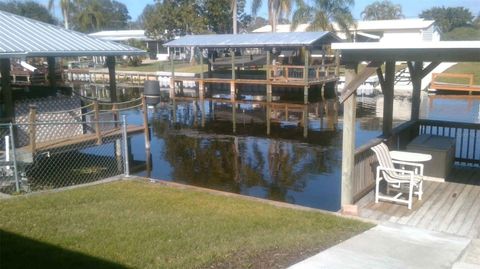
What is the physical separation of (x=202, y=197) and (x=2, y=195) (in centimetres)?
354

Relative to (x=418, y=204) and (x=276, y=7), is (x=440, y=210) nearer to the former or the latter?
(x=418, y=204)

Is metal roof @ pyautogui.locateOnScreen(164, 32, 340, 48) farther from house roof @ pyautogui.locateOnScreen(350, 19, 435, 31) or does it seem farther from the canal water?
house roof @ pyautogui.locateOnScreen(350, 19, 435, 31)

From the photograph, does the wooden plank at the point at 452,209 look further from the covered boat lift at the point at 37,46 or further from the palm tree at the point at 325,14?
the palm tree at the point at 325,14

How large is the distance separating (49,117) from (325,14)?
3493 centimetres

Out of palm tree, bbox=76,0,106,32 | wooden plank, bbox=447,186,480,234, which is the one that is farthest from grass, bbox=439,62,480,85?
palm tree, bbox=76,0,106,32

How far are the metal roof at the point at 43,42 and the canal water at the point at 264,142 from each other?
12.6 ft

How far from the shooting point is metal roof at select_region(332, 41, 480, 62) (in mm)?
7074

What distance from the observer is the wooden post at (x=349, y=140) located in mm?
7907

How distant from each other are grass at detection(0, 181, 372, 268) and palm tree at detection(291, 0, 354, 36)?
37.2 m

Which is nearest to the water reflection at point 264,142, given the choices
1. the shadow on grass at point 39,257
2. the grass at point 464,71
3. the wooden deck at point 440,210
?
the wooden deck at point 440,210

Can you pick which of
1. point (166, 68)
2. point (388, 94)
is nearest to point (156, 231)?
point (388, 94)

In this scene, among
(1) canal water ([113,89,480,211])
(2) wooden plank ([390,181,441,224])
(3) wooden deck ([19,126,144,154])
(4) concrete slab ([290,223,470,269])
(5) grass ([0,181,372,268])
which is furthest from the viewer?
(1) canal water ([113,89,480,211])

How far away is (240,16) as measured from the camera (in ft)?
240

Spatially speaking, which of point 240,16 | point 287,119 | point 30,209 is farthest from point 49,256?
point 240,16
